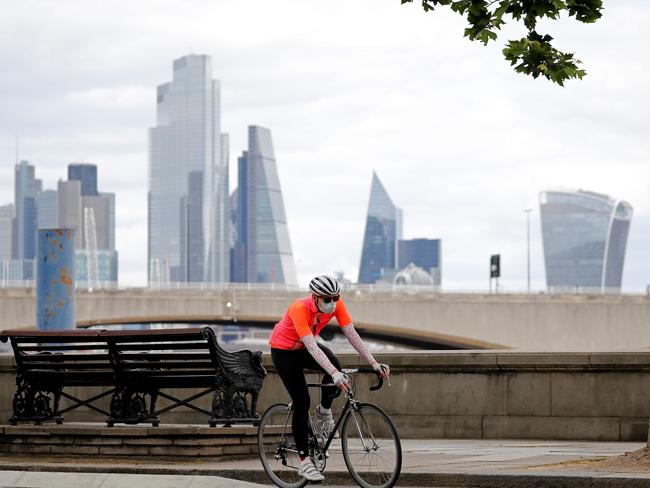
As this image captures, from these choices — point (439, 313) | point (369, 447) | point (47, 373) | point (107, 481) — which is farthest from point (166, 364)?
point (439, 313)

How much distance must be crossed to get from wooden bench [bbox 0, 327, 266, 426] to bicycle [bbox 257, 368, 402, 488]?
1132 mm

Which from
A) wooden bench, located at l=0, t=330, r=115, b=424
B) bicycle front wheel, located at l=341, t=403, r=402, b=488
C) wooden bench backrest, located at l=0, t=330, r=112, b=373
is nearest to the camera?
bicycle front wheel, located at l=341, t=403, r=402, b=488

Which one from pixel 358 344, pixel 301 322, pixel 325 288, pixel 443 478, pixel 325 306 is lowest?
pixel 443 478

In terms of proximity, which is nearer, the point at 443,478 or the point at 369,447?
the point at 369,447

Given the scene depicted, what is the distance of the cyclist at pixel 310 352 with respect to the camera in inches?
370

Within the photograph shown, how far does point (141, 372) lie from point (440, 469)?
9.84 feet

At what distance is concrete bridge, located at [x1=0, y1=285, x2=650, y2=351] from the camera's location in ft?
237

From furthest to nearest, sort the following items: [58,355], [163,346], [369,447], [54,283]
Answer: [54,283], [58,355], [163,346], [369,447]

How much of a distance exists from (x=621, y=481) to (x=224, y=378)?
3712 millimetres

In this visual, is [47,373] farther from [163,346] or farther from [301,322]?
[301,322]

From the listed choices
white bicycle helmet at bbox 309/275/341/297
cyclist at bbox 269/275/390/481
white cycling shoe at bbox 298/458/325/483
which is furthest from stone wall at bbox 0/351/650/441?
white bicycle helmet at bbox 309/275/341/297

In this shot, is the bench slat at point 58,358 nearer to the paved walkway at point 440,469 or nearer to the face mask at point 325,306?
the paved walkway at point 440,469

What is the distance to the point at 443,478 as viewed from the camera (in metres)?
9.47

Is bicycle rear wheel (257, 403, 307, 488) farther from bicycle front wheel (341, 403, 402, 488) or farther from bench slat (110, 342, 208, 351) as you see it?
bench slat (110, 342, 208, 351)
